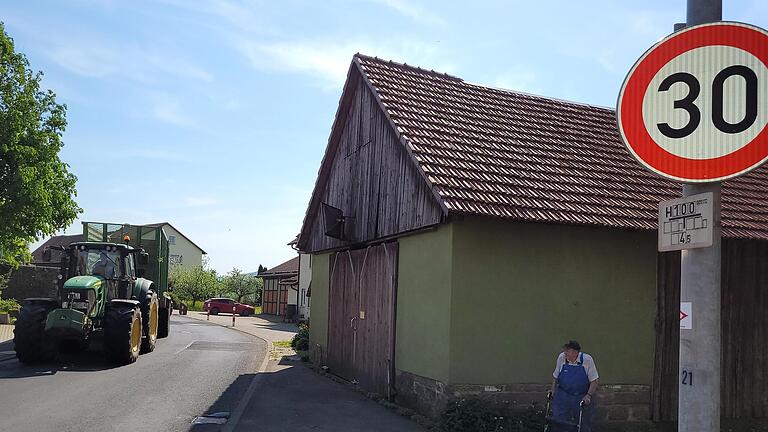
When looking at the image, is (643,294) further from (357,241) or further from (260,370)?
(260,370)

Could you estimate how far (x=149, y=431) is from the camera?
9500 mm

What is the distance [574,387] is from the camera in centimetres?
845

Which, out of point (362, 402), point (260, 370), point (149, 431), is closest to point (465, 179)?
point (362, 402)

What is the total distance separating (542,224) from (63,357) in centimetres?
1281

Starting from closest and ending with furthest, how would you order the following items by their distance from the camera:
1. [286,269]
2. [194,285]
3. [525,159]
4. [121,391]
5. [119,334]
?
[525,159], [121,391], [119,334], [286,269], [194,285]

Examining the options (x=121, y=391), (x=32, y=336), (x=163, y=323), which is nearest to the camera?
(x=121, y=391)

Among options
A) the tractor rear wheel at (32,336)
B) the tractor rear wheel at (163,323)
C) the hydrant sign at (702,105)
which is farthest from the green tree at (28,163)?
the hydrant sign at (702,105)

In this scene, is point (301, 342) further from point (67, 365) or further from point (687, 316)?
point (687, 316)

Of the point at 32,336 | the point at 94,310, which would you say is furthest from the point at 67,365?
Answer: the point at 94,310

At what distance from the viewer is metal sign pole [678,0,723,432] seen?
3.21 meters

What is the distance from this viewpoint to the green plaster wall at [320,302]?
17.7m

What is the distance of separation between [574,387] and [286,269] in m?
52.4

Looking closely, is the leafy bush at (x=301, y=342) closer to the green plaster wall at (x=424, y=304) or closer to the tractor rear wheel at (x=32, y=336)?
the tractor rear wheel at (x=32, y=336)

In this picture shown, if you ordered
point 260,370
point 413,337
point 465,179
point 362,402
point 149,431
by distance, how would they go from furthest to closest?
point 260,370 → point 362,402 → point 413,337 → point 465,179 → point 149,431
